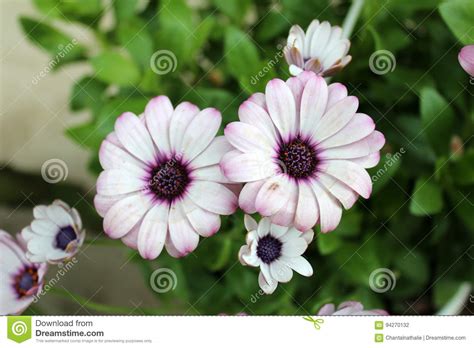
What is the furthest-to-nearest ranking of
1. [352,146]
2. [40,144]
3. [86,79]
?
[40,144] → [86,79] → [352,146]

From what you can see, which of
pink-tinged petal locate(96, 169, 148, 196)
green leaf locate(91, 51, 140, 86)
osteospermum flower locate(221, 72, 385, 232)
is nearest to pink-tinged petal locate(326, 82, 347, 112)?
osteospermum flower locate(221, 72, 385, 232)

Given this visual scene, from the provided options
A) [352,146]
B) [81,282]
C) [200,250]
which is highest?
[352,146]

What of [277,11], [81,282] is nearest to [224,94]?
[277,11]

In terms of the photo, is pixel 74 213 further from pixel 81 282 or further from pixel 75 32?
pixel 75 32

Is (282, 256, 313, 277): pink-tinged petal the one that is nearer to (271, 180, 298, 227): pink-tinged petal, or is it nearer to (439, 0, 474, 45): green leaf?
(271, 180, 298, 227): pink-tinged petal

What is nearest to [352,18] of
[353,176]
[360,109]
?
[360,109]

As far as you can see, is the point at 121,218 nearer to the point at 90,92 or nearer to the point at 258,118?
the point at 258,118
